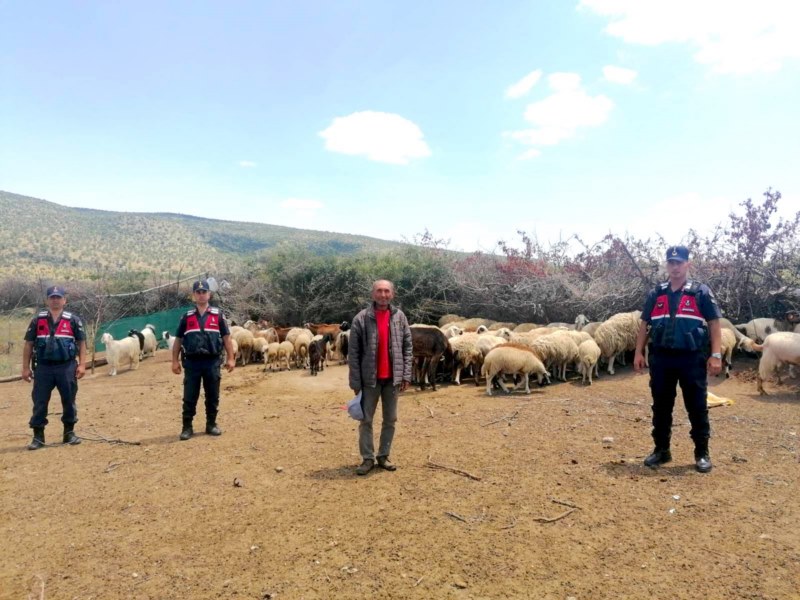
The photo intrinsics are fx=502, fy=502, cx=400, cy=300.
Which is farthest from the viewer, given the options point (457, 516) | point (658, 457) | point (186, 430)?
point (186, 430)

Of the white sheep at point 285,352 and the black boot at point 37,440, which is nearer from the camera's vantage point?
the black boot at point 37,440

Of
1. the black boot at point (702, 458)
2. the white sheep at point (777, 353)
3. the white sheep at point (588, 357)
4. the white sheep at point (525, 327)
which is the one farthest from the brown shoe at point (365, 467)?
the white sheep at point (525, 327)

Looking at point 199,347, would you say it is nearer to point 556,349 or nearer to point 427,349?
point 427,349

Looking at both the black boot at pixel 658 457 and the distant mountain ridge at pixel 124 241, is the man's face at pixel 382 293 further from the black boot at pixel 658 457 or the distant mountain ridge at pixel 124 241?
the distant mountain ridge at pixel 124 241

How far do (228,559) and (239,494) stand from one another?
1316 mm

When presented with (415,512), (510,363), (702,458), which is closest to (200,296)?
(415,512)

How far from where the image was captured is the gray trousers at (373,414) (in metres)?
5.44

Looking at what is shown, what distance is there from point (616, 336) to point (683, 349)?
20.4ft

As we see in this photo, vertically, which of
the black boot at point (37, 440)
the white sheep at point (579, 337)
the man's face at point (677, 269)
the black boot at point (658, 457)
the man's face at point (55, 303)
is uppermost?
the man's face at point (677, 269)

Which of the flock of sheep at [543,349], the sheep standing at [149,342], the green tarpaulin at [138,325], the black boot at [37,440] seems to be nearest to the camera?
the black boot at [37,440]

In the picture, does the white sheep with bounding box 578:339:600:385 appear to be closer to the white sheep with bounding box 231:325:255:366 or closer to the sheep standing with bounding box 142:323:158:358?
the white sheep with bounding box 231:325:255:366

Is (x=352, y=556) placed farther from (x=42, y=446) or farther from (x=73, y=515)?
(x=42, y=446)

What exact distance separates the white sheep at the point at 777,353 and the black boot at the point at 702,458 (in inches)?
176

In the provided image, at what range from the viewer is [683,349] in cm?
516
